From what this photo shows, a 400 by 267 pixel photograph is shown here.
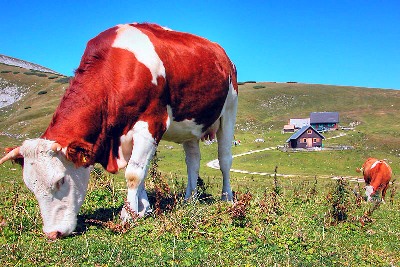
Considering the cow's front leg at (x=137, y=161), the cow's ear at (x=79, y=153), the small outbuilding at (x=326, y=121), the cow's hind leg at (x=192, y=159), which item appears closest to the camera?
the cow's ear at (x=79, y=153)

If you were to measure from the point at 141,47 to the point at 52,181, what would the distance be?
2.77 metres

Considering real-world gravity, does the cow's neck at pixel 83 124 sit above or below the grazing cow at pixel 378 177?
above

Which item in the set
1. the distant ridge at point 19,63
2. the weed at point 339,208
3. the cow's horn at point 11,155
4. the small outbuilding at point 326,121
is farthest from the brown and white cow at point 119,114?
the distant ridge at point 19,63

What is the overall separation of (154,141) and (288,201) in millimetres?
4324

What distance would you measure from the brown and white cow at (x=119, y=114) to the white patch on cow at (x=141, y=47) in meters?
0.02

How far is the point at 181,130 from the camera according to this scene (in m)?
8.48

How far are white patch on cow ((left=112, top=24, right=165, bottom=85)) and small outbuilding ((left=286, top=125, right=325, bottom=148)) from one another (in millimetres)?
61744

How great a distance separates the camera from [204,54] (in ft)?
29.2

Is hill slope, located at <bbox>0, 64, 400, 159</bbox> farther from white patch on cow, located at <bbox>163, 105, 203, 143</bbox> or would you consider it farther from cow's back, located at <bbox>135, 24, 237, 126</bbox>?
white patch on cow, located at <bbox>163, 105, 203, 143</bbox>

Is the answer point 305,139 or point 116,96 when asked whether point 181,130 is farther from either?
point 305,139

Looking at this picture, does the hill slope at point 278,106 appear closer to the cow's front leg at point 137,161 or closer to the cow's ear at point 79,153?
the cow's front leg at point 137,161

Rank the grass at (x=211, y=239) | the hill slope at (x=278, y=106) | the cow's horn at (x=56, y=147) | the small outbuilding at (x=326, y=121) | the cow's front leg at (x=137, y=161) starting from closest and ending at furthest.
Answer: the grass at (x=211, y=239) < the cow's horn at (x=56, y=147) < the cow's front leg at (x=137, y=161) < the hill slope at (x=278, y=106) < the small outbuilding at (x=326, y=121)

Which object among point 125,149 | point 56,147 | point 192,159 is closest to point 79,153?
point 56,147

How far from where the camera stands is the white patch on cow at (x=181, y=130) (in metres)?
8.15
